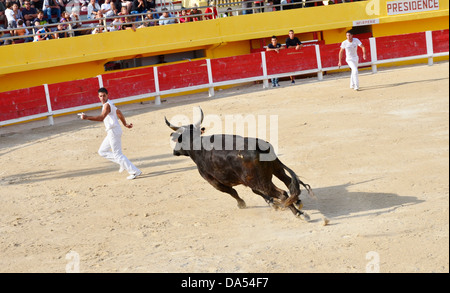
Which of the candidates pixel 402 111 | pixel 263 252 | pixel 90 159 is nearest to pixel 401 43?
pixel 402 111

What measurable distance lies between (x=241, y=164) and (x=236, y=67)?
12.3 metres

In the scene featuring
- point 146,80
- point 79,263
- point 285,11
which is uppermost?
point 285,11

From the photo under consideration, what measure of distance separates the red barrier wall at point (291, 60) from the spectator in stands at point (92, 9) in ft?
17.8

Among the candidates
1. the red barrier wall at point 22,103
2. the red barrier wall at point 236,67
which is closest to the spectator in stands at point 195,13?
the red barrier wall at point 236,67

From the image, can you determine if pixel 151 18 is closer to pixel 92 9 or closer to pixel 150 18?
pixel 150 18

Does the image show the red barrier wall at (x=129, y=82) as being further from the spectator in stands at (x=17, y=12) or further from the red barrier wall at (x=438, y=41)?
the red barrier wall at (x=438, y=41)

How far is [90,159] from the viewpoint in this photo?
12.7 m

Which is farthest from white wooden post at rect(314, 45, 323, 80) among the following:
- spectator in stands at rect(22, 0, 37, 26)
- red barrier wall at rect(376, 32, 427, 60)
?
spectator in stands at rect(22, 0, 37, 26)

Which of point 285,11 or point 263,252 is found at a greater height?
point 285,11

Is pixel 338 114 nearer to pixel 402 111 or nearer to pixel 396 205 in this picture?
pixel 402 111

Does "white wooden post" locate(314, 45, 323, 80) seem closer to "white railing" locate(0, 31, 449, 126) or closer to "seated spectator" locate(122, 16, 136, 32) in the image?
"white railing" locate(0, 31, 449, 126)

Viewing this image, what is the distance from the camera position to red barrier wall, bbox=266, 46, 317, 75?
19578 mm

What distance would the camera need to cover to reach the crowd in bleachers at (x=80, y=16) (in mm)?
18328

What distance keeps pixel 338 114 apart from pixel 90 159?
528cm
